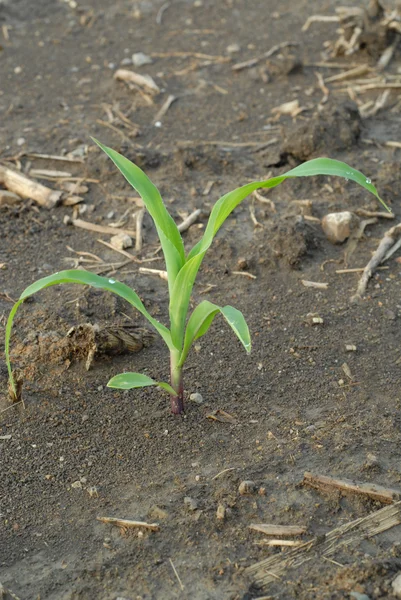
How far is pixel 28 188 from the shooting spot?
185 inches

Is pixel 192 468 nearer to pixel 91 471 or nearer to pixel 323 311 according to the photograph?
pixel 91 471

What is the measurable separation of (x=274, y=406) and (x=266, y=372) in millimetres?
220

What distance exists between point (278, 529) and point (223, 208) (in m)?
1.09

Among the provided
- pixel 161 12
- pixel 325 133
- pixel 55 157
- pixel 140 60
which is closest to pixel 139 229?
pixel 55 157

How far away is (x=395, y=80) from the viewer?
5980 millimetres

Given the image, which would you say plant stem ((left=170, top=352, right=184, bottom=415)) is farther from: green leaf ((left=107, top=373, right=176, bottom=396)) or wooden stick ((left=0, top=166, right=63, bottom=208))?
wooden stick ((left=0, top=166, right=63, bottom=208))

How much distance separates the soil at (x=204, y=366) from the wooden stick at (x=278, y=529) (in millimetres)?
29

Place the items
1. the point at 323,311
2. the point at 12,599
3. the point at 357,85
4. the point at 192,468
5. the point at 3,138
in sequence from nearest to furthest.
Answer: the point at 12,599 → the point at 192,468 → the point at 323,311 → the point at 3,138 → the point at 357,85

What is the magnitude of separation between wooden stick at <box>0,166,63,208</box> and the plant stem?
188cm

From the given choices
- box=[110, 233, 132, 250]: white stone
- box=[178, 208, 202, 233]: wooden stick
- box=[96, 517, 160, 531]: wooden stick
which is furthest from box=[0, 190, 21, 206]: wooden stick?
box=[96, 517, 160, 531]: wooden stick

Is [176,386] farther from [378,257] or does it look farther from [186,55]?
[186,55]

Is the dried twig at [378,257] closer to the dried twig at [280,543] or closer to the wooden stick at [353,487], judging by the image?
the wooden stick at [353,487]

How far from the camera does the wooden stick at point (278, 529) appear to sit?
2635 mm

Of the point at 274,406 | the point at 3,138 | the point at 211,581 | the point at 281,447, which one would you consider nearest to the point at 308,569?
the point at 211,581
